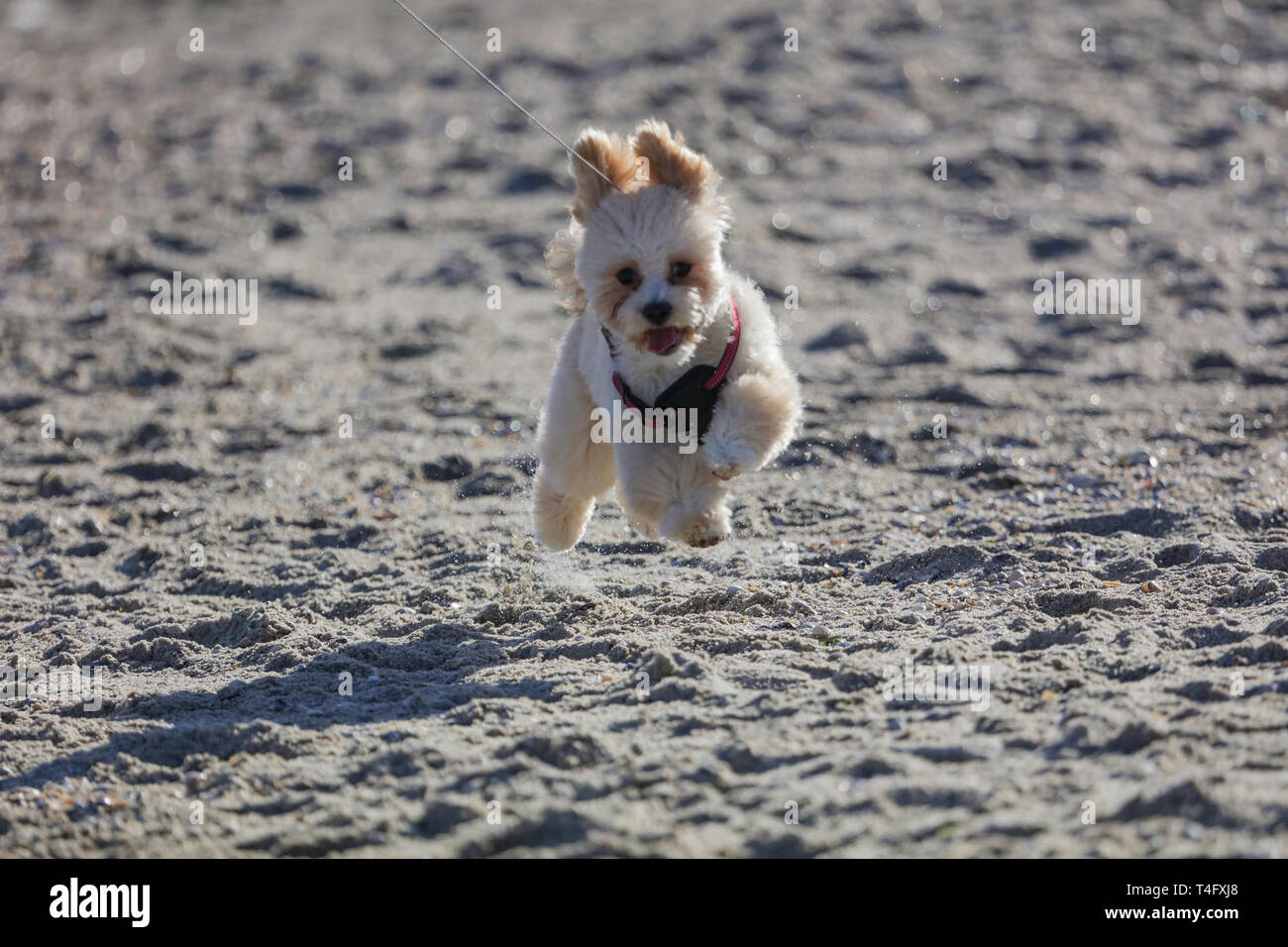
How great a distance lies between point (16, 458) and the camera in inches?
317

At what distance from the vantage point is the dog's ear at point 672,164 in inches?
200

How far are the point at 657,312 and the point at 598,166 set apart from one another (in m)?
0.63

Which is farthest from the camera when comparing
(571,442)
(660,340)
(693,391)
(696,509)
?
(571,442)

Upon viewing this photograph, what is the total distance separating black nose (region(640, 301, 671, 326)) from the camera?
4.80 meters

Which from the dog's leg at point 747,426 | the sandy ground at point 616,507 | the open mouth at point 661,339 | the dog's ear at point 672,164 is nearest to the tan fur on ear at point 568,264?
the dog's ear at point 672,164

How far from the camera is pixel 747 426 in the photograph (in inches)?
199

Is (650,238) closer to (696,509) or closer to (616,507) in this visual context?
(696,509)

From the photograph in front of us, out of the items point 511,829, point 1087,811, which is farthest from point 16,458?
point 1087,811

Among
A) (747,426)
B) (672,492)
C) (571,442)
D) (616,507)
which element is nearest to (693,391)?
(747,426)

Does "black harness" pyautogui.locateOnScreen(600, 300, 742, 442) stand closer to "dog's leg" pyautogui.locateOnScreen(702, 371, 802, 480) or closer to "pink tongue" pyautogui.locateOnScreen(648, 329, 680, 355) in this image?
"dog's leg" pyautogui.locateOnScreen(702, 371, 802, 480)

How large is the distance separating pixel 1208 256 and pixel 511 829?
27.2 feet

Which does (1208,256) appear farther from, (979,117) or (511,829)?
(511,829)

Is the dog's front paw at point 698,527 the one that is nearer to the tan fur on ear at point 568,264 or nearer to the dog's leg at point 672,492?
the dog's leg at point 672,492

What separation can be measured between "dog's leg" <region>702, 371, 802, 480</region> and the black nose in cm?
47
